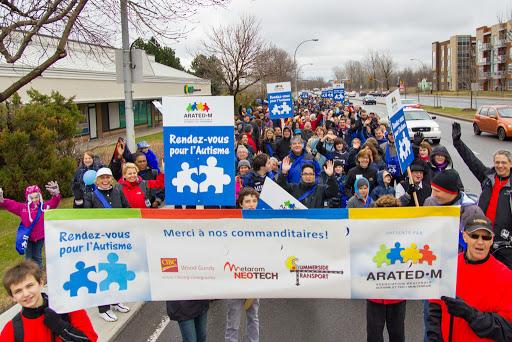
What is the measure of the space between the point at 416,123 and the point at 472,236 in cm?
2059

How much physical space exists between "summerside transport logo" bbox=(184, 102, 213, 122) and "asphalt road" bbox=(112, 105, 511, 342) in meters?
2.39

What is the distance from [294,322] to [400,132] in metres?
2.71

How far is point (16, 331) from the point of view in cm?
282

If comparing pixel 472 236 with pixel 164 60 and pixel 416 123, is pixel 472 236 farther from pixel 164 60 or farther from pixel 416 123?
pixel 164 60

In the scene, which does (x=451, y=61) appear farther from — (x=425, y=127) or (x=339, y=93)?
(x=425, y=127)

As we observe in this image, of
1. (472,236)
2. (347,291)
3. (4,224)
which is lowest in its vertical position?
(4,224)

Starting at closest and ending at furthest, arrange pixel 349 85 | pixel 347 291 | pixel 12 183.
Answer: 1. pixel 347 291
2. pixel 12 183
3. pixel 349 85

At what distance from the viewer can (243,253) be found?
3756 mm

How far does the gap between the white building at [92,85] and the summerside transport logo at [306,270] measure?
1317cm

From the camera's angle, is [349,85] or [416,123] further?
[349,85]

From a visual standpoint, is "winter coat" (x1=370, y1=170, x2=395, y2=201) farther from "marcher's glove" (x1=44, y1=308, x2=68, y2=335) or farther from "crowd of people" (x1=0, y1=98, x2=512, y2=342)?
"marcher's glove" (x1=44, y1=308, x2=68, y2=335)

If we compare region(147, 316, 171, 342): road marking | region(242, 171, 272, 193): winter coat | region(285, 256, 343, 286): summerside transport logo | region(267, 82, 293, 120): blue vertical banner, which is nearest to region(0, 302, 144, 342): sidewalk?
region(147, 316, 171, 342): road marking

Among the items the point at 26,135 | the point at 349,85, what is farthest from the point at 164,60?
the point at 349,85

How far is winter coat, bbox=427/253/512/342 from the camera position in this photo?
2816 millimetres
